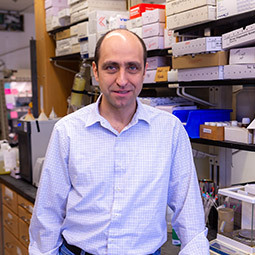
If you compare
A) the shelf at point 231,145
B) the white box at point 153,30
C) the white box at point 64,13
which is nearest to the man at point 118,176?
the shelf at point 231,145

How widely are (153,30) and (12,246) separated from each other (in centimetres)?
231

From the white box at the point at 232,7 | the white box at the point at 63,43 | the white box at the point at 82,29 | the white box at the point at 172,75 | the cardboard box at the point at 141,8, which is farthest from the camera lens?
the white box at the point at 63,43

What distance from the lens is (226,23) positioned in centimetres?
190

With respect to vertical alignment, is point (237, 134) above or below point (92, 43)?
below

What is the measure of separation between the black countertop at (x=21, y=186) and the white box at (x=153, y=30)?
1514 mm

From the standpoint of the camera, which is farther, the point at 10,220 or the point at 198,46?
the point at 10,220

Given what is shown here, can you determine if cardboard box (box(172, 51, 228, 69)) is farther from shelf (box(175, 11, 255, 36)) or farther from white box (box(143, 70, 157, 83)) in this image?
white box (box(143, 70, 157, 83))

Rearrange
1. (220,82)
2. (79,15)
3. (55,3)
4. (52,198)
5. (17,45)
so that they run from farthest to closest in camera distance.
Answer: (17,45)
(55,3)
(79,15)
(220,82)
(52,198)

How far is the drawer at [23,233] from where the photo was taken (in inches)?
122

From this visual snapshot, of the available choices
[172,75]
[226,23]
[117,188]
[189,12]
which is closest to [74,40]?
[172,75]

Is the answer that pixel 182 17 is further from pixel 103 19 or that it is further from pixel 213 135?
pixel 103 19

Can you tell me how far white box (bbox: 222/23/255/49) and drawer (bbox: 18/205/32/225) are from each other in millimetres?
2027

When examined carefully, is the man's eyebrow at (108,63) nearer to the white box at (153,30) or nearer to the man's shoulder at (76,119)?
the man's shoulder at (76,119)

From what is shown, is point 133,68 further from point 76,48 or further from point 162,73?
point 76,48
